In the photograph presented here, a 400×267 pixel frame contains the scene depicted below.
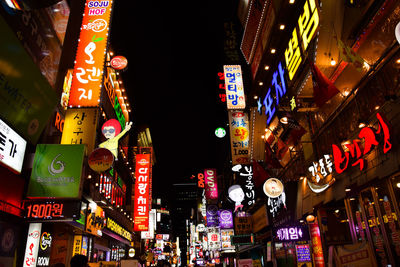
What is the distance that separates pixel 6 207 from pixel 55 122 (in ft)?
15.6

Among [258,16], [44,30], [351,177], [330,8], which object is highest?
[258,16]

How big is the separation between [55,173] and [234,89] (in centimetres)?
1433

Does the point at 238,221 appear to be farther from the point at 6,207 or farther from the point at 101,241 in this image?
the point at 6,207

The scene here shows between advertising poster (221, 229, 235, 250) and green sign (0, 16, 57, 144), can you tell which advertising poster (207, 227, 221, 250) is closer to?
advertising poster (221, 229, 235, 250)

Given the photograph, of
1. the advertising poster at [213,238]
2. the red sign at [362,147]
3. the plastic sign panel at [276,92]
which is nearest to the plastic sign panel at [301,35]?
the plastic sign panel at [276,92]

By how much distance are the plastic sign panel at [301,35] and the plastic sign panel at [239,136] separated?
20.4ft

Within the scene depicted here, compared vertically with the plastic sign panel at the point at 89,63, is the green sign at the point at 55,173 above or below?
below

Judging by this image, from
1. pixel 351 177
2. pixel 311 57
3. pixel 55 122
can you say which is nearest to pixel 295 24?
pixel 311 57

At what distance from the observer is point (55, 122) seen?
12.0 metres

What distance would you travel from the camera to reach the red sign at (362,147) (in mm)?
6906

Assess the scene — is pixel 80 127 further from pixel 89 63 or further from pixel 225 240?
pixel 225 240

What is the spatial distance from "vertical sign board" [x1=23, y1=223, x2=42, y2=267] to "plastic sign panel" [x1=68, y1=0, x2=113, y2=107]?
5.26 m

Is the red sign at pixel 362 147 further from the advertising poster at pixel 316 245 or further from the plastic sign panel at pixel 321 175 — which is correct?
the advertising poster at pixel 316 245

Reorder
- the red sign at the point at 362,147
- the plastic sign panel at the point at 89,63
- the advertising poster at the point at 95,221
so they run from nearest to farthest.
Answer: the red sign at the point at 362,147 → the plastic sign panel at the point at 89,63 → the advertising poster at the point at 95,221
